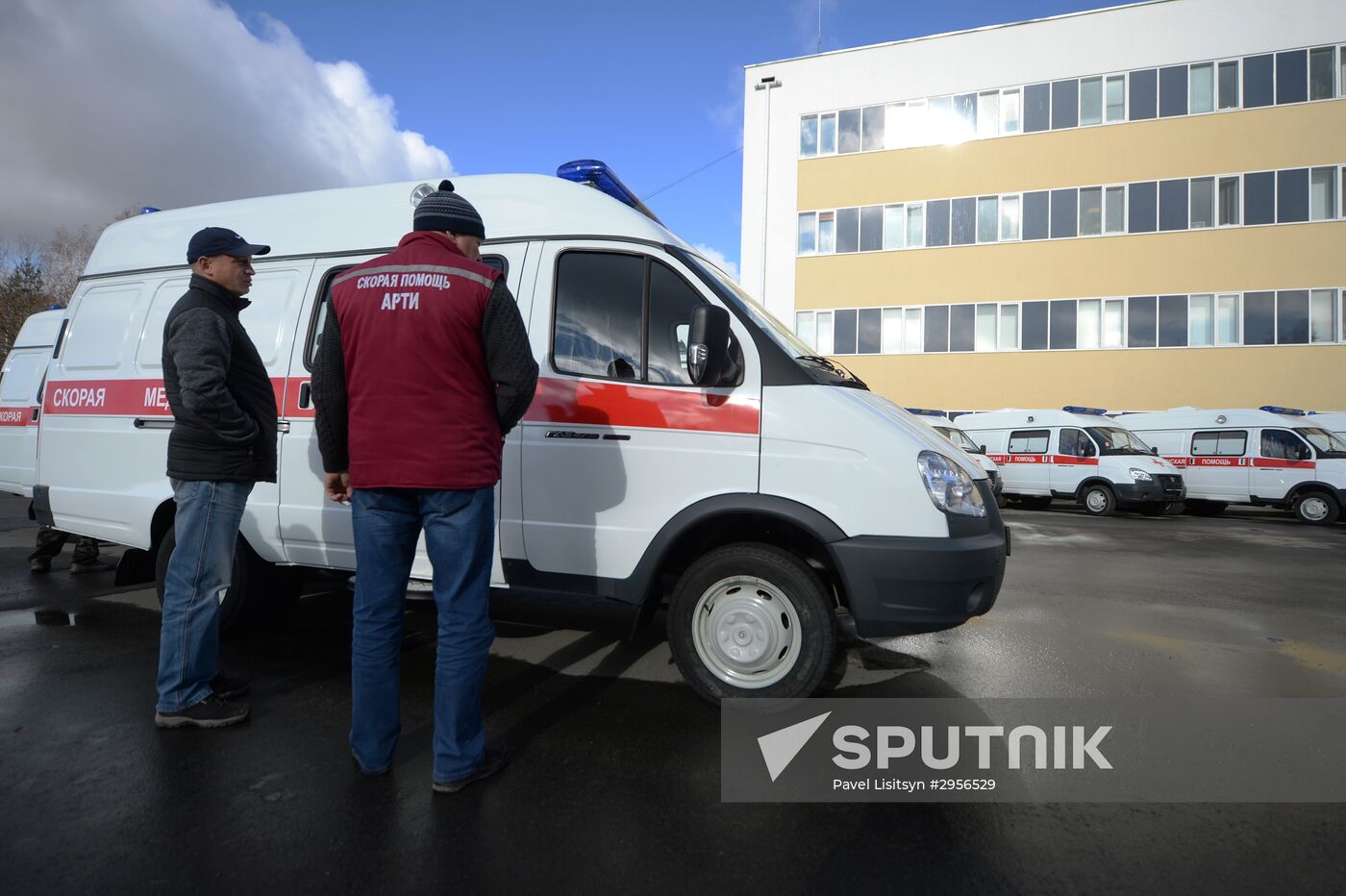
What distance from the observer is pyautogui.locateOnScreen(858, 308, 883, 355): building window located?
2406cm

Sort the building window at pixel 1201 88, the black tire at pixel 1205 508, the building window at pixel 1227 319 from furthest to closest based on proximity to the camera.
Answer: the building window at pixel 1201 88
the building window at pixel 1227 319
the black tire at pixel 1205 508

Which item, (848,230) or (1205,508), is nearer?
(1205,508)

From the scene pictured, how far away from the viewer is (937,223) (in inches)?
923

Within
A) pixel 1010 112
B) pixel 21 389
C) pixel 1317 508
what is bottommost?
pixel 1317 508

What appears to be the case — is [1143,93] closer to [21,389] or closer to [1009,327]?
[1009,327]

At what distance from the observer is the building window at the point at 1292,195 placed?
2042cm

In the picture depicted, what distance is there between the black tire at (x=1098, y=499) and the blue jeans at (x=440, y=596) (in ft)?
50.3

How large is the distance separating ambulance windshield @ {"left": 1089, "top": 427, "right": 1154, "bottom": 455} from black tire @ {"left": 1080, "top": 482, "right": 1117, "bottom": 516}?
0.72m

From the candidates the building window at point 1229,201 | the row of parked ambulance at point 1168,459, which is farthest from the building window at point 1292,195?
the row of parked ambulance at point 1168,459

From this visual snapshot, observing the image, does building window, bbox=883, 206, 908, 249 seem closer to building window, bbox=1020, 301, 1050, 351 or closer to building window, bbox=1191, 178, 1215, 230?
building window, bbox=1020, 301, 1050, 351

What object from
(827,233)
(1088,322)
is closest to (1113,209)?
(1088,322)

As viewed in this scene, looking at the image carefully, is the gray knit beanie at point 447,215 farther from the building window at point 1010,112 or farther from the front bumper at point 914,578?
the building window at point 1010,112

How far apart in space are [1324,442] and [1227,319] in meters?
7.59

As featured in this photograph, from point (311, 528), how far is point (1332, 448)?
56.9 feet
